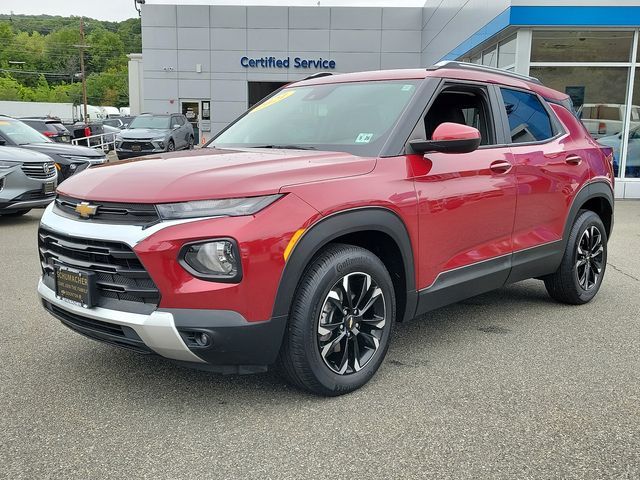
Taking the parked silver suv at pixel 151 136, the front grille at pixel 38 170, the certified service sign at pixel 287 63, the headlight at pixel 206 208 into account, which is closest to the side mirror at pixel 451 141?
the headlight at pixel 206 208

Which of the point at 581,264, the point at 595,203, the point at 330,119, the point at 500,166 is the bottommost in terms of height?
the point at 581,264

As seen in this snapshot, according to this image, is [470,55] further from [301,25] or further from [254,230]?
[254,230]

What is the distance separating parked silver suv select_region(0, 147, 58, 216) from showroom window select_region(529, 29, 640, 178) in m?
9.60

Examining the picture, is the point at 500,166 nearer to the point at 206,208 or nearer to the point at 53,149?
the point at 206,208

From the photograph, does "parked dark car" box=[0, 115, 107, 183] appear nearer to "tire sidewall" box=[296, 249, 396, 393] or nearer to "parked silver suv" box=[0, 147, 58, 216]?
"parked silver suv" box=[0, 147, 58, 216]

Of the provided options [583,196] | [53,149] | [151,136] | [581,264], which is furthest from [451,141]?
[151,136]

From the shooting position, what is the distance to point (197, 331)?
107 inches

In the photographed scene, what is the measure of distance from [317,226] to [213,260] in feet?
1.77

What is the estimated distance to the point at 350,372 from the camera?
3.26m

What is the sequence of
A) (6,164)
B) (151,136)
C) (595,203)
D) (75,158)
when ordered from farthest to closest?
(151,136) → (75,158) → (6,164) → (595,203)

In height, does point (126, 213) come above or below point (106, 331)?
above

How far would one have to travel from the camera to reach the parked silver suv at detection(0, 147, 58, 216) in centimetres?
877

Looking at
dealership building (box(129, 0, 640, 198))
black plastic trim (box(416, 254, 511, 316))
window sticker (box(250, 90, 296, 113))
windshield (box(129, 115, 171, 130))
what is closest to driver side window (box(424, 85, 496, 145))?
black plastic trim (box(416, 254, 511, 316))

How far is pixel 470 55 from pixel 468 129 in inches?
555
